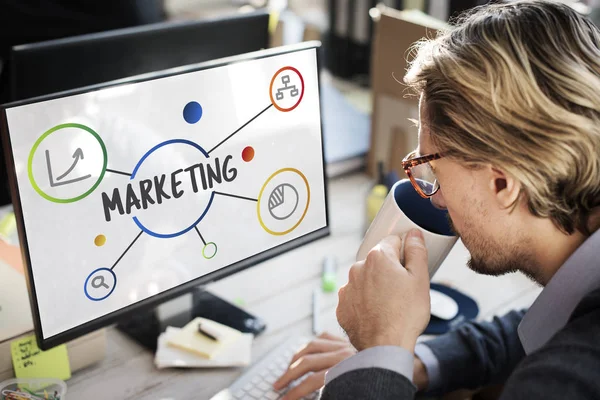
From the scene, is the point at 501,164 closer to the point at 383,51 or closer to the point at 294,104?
the point at 294,104

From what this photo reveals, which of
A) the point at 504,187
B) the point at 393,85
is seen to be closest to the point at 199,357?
the point at 504,187

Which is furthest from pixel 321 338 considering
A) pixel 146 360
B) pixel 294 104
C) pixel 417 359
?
pixel 294 104

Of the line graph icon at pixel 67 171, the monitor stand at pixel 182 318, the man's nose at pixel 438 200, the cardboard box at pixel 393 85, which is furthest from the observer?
the cardboard box at pixel 393 85

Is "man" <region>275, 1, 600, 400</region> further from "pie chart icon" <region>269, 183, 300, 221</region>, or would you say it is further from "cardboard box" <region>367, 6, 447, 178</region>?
"cardboard box" <region>367, 6, 447, 178</region>

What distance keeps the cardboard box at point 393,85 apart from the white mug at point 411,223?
519 mm

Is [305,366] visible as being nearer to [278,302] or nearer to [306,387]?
[306,387]

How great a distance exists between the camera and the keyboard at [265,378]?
1114mm

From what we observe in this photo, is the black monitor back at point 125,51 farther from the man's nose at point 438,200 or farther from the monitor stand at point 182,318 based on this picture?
the man's nose at point 438,200

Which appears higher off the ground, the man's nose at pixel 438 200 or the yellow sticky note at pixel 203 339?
the man's nose at pixel 438 200

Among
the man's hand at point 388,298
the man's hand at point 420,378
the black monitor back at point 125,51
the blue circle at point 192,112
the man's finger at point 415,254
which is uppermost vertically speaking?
the black monitor back at point 125,51

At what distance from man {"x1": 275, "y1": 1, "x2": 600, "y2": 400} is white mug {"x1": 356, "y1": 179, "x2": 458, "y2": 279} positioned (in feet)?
0.10

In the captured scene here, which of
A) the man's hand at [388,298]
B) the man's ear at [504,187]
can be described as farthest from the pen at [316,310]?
the man's ear at [504,187]

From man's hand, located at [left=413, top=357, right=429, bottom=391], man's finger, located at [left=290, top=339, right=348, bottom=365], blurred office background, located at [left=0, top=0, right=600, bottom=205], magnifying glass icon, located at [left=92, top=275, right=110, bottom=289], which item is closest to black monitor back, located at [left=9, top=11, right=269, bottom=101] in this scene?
blurred office background, located at [left=0, top=0, right=600, bottom=205]

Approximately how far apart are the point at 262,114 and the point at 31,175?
0.39 metres
